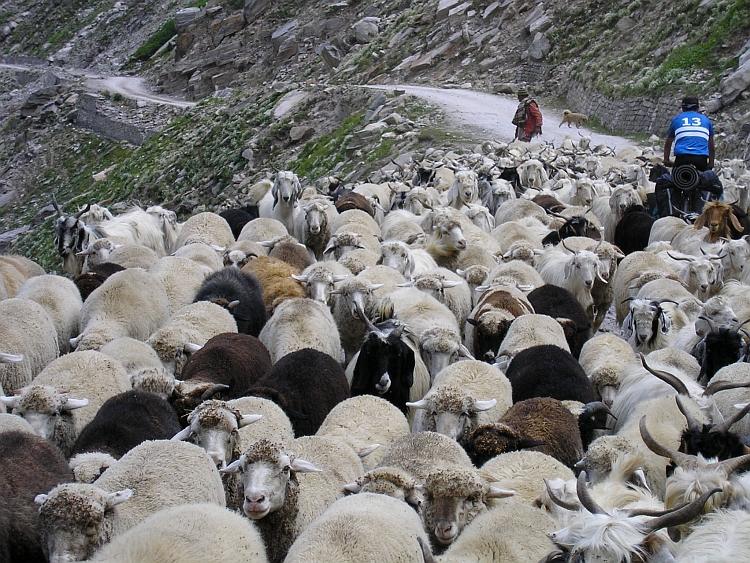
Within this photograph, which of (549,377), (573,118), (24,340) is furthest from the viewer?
(573,118)

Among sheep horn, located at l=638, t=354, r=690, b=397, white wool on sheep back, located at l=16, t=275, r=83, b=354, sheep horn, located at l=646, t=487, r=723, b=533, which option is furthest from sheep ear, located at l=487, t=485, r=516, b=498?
white wool on sheep back, located at l=16, t=275, r=83, b=354

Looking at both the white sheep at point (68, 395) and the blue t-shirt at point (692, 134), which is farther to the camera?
the blue t-shirt at point (692, 134)

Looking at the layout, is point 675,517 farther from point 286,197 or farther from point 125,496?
point 286,197

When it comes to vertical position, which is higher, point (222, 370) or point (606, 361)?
point (222, 370)

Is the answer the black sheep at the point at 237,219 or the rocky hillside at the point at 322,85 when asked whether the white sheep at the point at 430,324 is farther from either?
the rocky hillside at the point at 322,85

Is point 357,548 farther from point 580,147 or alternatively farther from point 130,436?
point 580,147

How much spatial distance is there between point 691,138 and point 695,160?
0.35m

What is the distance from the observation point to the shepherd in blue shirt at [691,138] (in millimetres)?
12375

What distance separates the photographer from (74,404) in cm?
584

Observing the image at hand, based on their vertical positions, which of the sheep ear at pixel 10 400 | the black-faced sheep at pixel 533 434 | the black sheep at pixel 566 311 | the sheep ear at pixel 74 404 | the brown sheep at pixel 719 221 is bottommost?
the brown sheep at pixel 719 221

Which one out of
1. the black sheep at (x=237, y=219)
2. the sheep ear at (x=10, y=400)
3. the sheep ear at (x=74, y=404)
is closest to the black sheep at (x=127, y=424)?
the sheep ear at (x=74, y=404)

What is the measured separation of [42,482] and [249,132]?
25653 mm

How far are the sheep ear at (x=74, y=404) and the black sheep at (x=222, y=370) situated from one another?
0.65 m

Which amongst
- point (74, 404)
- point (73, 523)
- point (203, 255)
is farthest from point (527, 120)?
point (73, 523)
